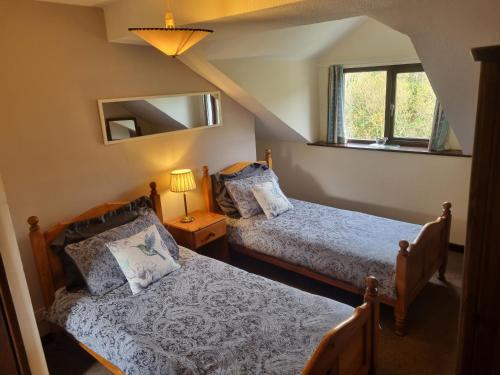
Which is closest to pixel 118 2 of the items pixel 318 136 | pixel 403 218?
pixel 318 136

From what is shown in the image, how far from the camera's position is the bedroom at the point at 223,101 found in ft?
7.07

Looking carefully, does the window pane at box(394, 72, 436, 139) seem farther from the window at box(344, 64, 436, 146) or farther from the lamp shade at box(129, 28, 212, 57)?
the lamp shade at box(129, 28, 212, 57)

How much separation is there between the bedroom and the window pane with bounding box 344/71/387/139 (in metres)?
0.19

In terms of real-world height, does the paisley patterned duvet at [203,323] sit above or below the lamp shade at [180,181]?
below

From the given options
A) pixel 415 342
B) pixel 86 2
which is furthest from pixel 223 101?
pixel 415 342

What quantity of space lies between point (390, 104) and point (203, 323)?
10.3 ft

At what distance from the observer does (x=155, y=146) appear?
3256 millimetres

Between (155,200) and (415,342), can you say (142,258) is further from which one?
(415,342)

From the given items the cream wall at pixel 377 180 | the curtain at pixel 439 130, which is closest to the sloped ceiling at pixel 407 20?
the curtain at pixel 439 130

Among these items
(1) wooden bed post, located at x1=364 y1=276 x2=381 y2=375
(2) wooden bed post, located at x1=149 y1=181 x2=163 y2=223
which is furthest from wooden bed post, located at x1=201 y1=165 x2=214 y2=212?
(1) wooden bed post, located at x1=364 y1=276 x2=381 y2=375

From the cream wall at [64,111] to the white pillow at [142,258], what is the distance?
0.57m

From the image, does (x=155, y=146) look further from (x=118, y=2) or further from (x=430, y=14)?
(x=430, y=14)

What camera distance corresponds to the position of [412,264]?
8.46 ft

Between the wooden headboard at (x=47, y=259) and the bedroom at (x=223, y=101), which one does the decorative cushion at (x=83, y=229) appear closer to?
the wooden headboard at (x=47, y=259)
